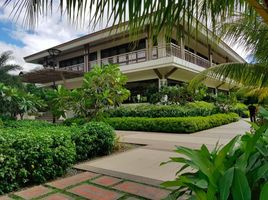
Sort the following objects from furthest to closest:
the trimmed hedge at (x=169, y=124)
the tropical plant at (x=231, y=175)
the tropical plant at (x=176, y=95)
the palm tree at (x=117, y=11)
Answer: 1. the tropical plant at (x=176, y=95)
2. the trimmed hedge at (x=169, y=124)
3. the palm tree at (x=117, y=11)
4. the tropical plant at (x=231, y=175)

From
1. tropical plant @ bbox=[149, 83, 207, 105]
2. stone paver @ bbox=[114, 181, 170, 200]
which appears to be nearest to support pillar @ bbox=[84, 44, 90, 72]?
tropical plant @ bbox=[149, 83, 207, 105]

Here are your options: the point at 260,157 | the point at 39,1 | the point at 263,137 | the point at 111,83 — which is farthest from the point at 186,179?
the point at 111,83

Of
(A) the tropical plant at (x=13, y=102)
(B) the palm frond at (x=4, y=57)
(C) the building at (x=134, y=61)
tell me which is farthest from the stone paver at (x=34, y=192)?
(B) the palm frond at (x=4, y=57)

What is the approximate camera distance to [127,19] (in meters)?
1.97

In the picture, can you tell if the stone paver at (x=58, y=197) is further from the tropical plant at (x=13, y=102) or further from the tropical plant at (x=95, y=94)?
the tropical plant at (x=13, y=102)

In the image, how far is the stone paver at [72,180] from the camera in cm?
476

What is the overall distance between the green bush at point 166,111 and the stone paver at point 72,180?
9.90 m

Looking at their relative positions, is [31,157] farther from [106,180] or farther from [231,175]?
[231,175]

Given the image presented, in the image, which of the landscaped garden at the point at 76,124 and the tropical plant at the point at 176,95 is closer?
the landscaped garden at the point at 76,124

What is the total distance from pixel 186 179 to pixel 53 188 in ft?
10.6

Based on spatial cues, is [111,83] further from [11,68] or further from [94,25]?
[11,68]

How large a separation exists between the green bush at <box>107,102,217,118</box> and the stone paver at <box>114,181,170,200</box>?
10.6m

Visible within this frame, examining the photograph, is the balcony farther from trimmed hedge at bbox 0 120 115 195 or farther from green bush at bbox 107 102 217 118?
trimmed hedge at bbox 0 120 115 195

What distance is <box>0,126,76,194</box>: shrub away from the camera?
4527 millimetres
